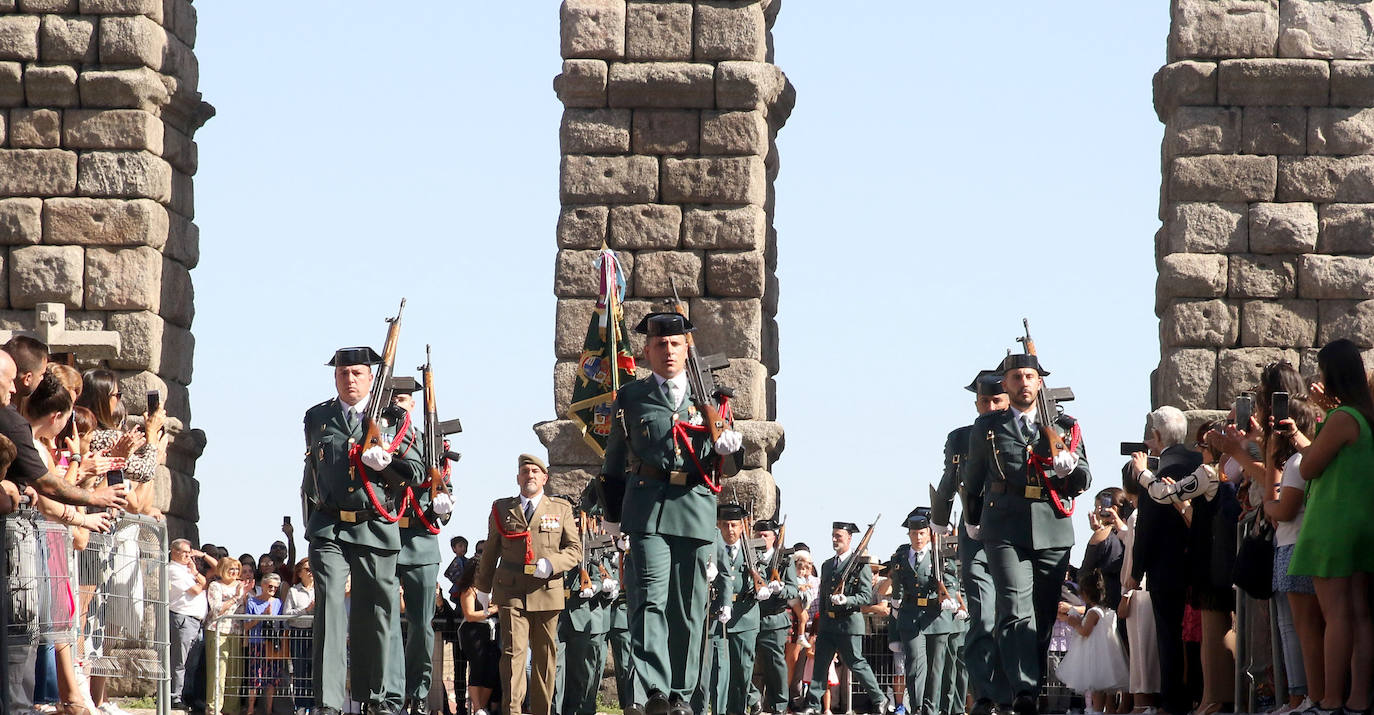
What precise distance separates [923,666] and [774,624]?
4.06 ft

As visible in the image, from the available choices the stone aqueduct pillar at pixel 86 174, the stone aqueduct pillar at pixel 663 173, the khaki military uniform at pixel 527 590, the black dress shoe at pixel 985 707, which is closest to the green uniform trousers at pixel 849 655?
the stone aqueduct pillar at pixel 663 173

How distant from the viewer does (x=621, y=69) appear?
1579 centimetres

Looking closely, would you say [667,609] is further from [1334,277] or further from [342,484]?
[1334,277]

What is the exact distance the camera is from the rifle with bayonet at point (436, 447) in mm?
11906

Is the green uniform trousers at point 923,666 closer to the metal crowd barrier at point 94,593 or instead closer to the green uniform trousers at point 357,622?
the green uniform trousers at point 357,622

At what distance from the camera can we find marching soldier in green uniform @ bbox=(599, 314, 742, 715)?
10.2 meters

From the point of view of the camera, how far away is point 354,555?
11.3 m

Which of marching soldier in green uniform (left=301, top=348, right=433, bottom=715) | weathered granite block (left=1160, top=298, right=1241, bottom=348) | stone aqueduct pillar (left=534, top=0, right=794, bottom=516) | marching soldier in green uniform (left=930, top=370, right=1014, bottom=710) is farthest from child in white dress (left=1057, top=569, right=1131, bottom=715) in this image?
marching soldier in green uniform (left=301, top=348, right=433, bottom=715)

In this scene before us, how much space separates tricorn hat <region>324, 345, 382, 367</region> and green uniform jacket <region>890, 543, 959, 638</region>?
675 cm

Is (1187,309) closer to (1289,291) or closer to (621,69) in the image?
(1289,291)

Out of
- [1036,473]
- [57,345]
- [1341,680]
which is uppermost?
[57,345]

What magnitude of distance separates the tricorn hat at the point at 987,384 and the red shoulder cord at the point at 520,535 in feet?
9.70

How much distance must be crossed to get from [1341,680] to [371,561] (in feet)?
16.4

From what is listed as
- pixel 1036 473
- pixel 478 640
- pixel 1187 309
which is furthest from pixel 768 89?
pixel 1036 473
